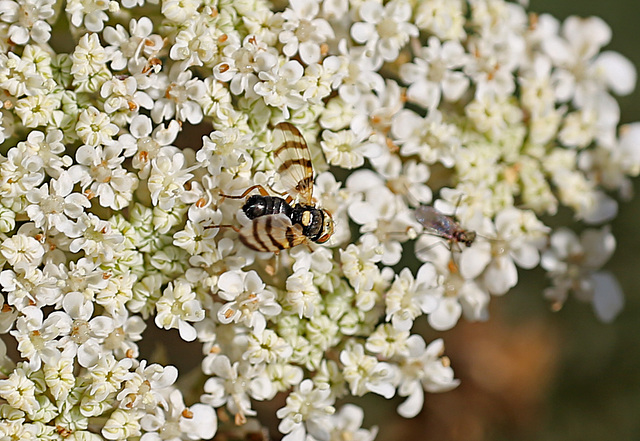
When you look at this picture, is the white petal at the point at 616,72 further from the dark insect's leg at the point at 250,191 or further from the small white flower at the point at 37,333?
the small white flower at the point at 37,333

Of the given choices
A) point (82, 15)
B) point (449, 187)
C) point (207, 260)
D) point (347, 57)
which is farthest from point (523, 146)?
point (82, 15)

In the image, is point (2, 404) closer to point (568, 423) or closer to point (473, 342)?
point (473, 342)

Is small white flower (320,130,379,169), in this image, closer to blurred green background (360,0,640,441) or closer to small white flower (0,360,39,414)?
small white flower (0,360,39,414)

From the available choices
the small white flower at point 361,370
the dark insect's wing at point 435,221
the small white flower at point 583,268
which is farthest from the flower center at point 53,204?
the small white flower at point 583,268

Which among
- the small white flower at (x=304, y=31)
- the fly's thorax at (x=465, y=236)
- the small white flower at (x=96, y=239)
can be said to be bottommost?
the small white flower at (x=96, y=239)

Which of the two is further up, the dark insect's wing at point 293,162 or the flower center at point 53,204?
the dark insect's wing at point 293,162

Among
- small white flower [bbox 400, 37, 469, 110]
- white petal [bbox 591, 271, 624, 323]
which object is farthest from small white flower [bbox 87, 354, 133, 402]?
white petal [bbox 591, 271, 624, 323]

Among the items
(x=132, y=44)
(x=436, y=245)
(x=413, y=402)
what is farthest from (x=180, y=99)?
(x=413, y=402)
